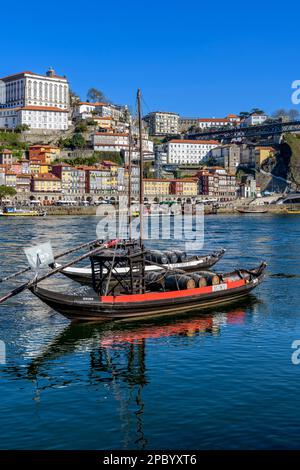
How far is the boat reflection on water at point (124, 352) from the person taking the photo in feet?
45.6

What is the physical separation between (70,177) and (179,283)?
322ft

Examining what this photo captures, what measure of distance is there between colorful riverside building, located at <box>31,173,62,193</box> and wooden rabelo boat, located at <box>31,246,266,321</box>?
301 ft

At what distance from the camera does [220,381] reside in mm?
15258

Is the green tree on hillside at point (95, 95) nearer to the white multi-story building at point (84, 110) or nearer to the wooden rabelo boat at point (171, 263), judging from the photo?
the white multi-story building at point (84, 110)

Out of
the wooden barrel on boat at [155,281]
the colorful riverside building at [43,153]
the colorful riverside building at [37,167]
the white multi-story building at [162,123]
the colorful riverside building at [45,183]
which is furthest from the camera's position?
the white multi-story building at [162,123]

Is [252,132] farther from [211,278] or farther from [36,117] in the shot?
[211,278]

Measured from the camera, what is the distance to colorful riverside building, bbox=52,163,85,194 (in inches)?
4670

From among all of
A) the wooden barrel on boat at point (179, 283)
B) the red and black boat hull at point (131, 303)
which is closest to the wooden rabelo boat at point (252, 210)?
the red and black boat hull at point (131, 303)

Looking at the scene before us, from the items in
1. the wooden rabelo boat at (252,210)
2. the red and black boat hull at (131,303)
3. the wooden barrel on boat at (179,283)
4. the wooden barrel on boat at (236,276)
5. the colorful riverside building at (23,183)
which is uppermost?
the colorful riverside building at (23,183)

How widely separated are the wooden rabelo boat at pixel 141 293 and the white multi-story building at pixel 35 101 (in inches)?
4588

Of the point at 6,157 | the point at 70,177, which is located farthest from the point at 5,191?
the point at 70,177

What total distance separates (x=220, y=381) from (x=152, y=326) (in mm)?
6174
